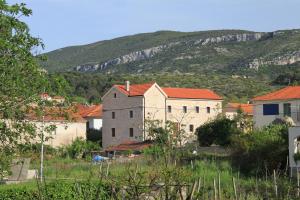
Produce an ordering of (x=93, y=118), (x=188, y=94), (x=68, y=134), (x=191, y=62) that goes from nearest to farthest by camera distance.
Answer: (x=68, y=134) < (x=188, y=94) < (x=93, y=118) < (x=191, y=62)

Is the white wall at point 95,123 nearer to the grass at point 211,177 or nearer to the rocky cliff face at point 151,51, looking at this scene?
the grass at point 211,177

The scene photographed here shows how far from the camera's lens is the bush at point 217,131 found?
179ft

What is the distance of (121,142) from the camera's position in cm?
6656

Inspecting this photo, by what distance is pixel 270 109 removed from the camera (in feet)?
178

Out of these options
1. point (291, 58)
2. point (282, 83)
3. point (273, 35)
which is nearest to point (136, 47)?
point (273, 35)

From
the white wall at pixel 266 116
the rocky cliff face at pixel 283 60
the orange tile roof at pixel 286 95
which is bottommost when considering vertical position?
the white wall at pixel 266 116

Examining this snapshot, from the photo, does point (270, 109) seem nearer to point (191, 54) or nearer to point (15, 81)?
point (15, 81)

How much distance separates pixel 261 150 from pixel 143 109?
90.7ft

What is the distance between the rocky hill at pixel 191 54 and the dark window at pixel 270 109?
65.1 m

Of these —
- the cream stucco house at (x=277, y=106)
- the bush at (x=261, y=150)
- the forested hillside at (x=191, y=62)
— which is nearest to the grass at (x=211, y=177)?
the bush at (x=261, y=150)

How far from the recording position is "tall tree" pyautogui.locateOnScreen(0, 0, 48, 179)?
18.0m

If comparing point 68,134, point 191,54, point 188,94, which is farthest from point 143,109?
point 191,54

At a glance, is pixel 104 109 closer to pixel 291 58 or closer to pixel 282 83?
pixel 282 83

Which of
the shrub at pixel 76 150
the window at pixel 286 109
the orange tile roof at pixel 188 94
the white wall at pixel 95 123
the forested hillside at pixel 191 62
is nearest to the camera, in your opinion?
the window at pixel 286 109
